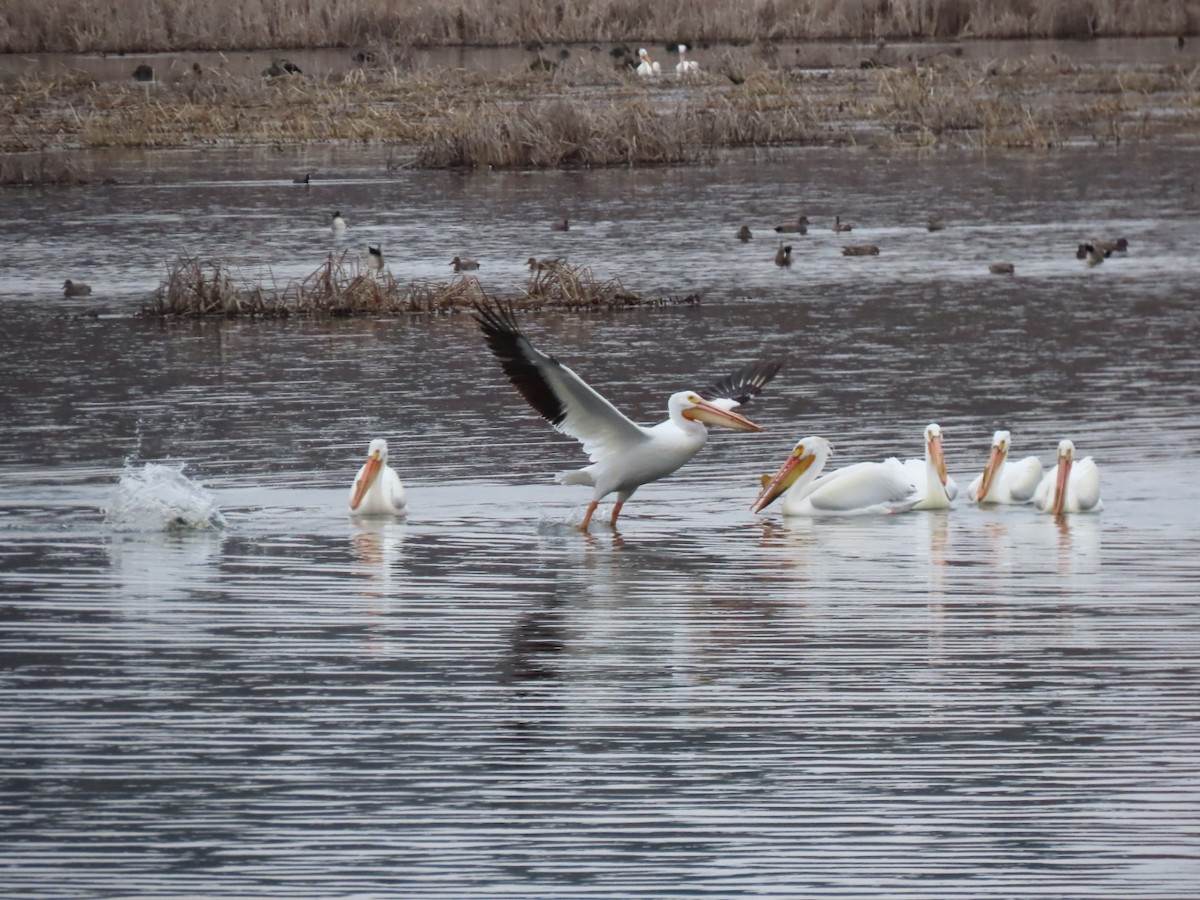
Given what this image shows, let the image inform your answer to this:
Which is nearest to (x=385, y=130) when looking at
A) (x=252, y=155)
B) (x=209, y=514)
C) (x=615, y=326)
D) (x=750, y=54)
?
(x=252, y=155)

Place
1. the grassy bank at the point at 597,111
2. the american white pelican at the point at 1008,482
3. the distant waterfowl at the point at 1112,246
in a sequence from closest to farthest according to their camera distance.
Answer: the american white pelican at the point at 1008,482, the distant waterfowl at the point at 1112,246, the grassy bank at the point at 597,111

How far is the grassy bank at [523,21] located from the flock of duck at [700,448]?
111ft

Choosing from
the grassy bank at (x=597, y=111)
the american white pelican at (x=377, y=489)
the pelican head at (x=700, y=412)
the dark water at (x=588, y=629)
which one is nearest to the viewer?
the dark water at (x=588, y=629)

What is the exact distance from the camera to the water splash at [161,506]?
9625 millimetres

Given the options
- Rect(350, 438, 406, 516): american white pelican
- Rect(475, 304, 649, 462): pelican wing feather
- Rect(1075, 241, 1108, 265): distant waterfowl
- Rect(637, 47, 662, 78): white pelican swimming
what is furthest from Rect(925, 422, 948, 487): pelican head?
Rect(637, 47, 662, 78): white pelican swimming

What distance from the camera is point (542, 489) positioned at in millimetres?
10578

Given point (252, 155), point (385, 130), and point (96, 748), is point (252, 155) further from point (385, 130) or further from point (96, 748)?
point (96, 748)

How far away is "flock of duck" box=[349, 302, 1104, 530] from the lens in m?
9.20

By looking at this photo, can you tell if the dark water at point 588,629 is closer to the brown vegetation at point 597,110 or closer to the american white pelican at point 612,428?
the american white pelican at point 612,428

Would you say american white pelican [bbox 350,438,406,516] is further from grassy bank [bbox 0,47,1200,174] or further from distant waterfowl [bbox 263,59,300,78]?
distant waterfowl [bbox 263,59,300,78]

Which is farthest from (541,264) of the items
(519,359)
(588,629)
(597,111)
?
(597,111)

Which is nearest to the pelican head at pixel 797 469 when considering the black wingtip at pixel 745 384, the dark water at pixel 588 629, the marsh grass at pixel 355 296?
the dark water at pixel 588 629

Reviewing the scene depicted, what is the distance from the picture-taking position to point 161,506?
380 inches

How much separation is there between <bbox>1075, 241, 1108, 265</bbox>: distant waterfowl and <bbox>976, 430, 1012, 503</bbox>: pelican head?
10.2 meters
